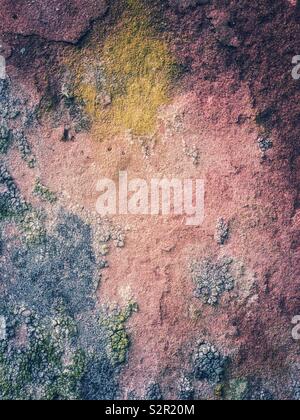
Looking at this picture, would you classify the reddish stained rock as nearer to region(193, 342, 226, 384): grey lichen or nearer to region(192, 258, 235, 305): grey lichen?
region(192, 258, 235, 305): grey lichen

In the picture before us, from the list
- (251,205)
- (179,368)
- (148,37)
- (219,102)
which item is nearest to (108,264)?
(179,368)

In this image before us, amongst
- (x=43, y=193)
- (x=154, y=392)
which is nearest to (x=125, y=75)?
(x=43, y=193)

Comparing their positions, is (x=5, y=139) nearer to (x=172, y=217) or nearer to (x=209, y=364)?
(x=172, y=217)

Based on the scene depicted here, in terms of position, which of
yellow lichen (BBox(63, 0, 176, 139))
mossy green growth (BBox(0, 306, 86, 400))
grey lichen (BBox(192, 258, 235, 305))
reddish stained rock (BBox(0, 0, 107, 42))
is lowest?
mossy green growth (BBox(0, 306, 86, 400))

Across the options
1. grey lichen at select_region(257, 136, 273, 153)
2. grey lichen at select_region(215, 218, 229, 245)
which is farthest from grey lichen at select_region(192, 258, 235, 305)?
grey lichen at select_region(257, 136, 273, 153)

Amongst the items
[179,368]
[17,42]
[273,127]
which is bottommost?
[179,368]

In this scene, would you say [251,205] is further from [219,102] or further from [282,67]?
[282,67]
